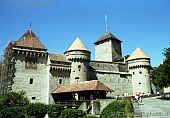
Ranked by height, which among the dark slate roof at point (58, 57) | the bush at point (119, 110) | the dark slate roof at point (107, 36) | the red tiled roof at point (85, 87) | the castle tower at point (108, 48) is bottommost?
the bush at point (119, 110)

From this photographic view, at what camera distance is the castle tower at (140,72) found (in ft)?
149

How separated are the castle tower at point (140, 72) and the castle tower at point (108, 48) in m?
7.76

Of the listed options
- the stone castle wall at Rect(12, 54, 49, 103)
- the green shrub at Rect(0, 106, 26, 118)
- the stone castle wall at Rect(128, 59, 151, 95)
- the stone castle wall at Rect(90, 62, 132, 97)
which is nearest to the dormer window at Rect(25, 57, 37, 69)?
the stone castle wall at Rect(12, 54, 49, 103)

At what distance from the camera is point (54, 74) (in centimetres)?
3750

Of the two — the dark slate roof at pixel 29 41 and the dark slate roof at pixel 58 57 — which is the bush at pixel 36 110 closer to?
the dark slate roof at pixel 58 57

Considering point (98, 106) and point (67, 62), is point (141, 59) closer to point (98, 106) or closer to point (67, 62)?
point (67, 62)

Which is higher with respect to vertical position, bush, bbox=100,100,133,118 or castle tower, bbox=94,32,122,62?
castle tower, bbox=94,32,122,62

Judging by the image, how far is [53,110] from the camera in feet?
95.1

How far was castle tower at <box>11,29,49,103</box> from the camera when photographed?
35.2 metres

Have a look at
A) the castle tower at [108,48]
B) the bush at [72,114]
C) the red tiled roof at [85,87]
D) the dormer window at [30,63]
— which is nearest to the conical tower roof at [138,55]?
the castle tower at [108,48]

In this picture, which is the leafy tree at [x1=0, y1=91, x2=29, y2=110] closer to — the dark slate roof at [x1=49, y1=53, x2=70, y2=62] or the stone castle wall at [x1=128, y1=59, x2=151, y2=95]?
the dark slate roof at [x1=49, y1=53, x2=70, y2=62]

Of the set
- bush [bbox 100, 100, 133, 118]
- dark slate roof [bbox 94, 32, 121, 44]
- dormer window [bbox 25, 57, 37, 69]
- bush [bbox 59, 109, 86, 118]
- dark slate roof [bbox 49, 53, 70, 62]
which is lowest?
bush [bbox 59, 109, 86, 118]

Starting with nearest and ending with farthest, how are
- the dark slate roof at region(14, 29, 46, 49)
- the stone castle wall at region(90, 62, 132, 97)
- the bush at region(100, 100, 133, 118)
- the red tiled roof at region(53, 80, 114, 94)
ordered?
the bush at region(100, 100, 133, 118) → the red tiled roof at region(53, 80, 114, 94) → the dark slate roof at region(14, 29, 46, 49) → the stone castle wall at region(90, 62, 132, 97)

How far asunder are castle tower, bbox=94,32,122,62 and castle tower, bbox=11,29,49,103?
20757 millimetres
